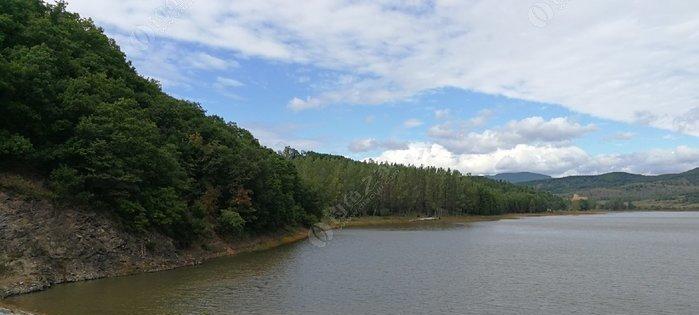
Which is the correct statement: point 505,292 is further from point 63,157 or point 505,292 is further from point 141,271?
point 63,157

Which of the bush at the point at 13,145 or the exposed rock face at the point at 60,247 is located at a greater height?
the bush at the point at 13,145

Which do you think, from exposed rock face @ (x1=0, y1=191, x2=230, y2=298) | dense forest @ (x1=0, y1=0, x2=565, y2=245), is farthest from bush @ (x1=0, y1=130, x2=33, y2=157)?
exposed rock face @ (x1=0, y1=191, x2=230, y2=298)

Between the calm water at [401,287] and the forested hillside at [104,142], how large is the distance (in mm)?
6683

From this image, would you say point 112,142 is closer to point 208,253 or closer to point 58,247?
point 58,247

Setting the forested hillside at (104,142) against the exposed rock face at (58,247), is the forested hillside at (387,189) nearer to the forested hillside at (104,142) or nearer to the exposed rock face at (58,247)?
the forested hillside at (104,142)

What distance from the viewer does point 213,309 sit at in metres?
26.3

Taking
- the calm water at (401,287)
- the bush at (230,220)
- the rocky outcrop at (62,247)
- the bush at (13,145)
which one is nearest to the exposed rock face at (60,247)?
the rocky outcrop at (62,247)

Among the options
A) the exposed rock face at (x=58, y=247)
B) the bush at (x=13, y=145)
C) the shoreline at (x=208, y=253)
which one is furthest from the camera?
the bush at (x=13, y=145)

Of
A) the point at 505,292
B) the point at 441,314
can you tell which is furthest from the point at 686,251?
the point at 441,314

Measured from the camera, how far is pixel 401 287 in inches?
1312

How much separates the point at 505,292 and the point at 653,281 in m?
12.1

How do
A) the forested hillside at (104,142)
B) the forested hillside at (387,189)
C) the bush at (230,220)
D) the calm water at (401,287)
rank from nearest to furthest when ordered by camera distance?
the calm water at (401,287) → the forested hillside at (104,142) → the bush at (230,220) → the forested hillside at (387,189)

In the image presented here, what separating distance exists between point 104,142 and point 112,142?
2.22 ft

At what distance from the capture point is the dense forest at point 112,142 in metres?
37.2
